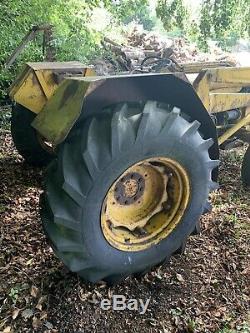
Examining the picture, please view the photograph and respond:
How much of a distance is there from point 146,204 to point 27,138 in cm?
186

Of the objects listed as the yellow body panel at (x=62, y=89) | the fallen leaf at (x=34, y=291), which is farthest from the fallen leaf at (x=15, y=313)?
the yellow body panel at (x=62, y=89)

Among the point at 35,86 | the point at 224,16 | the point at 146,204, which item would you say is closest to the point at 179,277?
the point at 146,204

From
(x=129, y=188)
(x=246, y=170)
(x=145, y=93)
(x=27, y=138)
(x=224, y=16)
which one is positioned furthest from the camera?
(x=224, y=16)

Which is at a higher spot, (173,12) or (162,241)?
(173,12)

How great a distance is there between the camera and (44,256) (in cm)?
332

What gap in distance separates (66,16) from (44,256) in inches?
187

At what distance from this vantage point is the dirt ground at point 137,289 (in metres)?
2.72

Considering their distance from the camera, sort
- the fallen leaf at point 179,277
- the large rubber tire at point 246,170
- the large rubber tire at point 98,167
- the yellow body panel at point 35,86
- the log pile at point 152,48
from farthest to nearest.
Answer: the log pile at point 152,48 → the large rubber tire at point 246,170 → the yellow body panel at point 35,86 → the fallen leaf at point 179,277 → the large rubber tire at point 98,167

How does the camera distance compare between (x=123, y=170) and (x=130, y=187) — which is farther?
(x=130, y=187)

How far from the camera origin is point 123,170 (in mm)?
2590

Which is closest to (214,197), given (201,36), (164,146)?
(164,146)

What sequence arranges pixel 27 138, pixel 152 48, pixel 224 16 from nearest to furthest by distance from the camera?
pixel 27 138
pixel 224 16
pixel 152 48

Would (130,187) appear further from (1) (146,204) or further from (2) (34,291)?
(2) (34,291)

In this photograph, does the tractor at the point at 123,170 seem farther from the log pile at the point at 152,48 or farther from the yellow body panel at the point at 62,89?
the log pile at the point at 152,48
